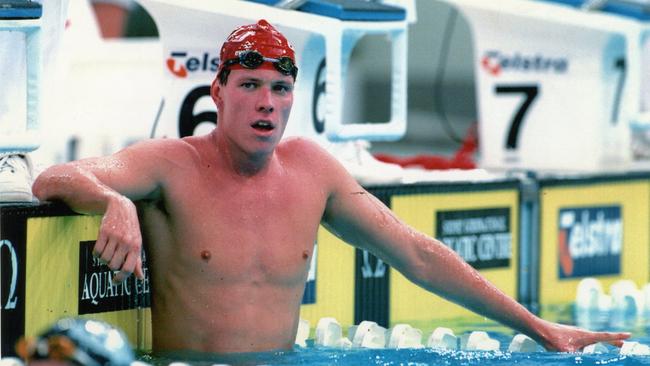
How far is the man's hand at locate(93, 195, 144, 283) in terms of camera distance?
122 inches

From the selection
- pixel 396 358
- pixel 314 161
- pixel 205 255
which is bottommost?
pixel 396 358

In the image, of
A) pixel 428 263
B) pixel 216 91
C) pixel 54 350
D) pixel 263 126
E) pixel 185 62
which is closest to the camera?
pixel 54 350

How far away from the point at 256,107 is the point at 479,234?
2.07 meters

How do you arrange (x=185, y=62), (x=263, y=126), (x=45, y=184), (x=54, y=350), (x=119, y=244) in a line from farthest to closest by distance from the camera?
1. (x=185, y=62)
2. (x=263, y=126)
3. (x=45, y=184)
4. (x=119, y=244)
5. (x=54, y=350)

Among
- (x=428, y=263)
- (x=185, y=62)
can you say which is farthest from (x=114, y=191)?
(x=185, y=62)

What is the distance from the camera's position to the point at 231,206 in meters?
3.57

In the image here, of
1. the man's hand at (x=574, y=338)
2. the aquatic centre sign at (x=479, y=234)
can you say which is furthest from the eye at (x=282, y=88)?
the aquatic centre sign at (x=479, y=234)

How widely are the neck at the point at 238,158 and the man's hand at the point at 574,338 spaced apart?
3.01 feet

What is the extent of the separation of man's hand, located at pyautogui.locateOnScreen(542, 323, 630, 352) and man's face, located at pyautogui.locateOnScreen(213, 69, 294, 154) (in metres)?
0.95

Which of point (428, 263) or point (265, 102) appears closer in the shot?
point (265, 102)

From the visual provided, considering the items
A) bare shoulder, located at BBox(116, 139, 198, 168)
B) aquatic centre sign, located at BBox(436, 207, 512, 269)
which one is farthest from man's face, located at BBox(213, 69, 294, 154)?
aquatic centre sign, located at BBox(436, 207, 512, 269)

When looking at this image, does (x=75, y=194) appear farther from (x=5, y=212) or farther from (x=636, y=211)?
(x=636, y=211)

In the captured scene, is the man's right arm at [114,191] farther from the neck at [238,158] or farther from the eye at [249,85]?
the eye at [249,85]

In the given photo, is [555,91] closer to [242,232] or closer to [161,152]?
[242,232]
